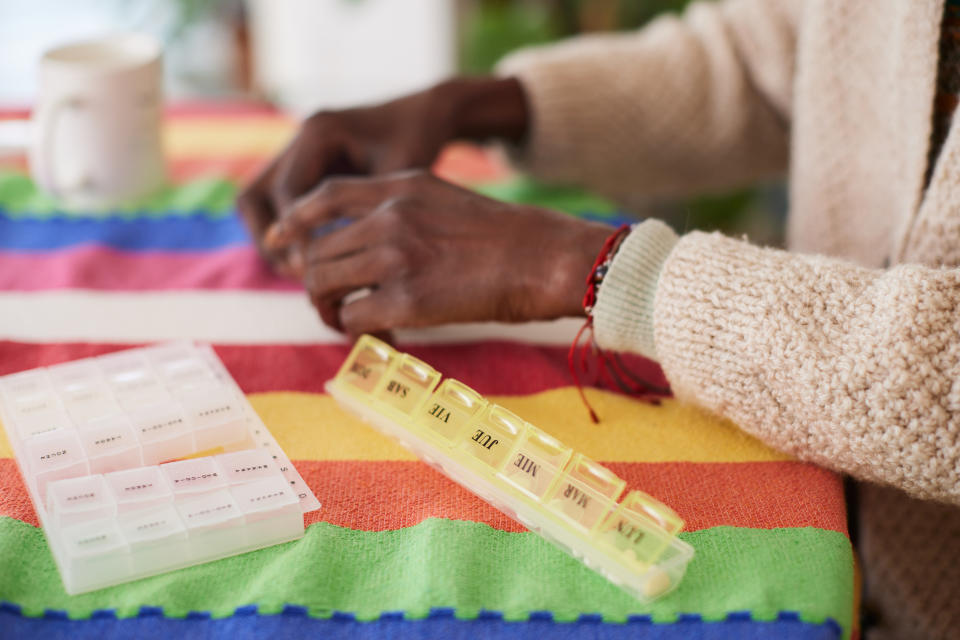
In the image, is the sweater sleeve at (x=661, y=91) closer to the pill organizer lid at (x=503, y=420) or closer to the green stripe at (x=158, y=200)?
the green stripe at (x=158, y=200)

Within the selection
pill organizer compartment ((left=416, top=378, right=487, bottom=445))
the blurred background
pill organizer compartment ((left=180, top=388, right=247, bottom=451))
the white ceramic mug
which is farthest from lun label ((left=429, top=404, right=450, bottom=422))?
the blurred background

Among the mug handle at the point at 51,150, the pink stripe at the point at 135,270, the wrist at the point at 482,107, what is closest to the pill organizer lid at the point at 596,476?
the pink stripe at the point at 135,270

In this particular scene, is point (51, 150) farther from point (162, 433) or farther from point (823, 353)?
point (823, 353)

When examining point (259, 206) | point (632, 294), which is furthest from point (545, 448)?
point (259, 206)

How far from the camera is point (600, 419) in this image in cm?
54

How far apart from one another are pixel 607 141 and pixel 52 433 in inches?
22.5

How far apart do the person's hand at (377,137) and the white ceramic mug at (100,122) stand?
5.1 inches

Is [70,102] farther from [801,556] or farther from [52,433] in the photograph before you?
[801,556]

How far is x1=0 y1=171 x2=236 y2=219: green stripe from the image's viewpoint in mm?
793

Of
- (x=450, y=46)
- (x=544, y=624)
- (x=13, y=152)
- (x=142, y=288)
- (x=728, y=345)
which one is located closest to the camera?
(x=544, y=624)

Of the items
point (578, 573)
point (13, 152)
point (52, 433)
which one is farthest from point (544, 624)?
point (13, 152)

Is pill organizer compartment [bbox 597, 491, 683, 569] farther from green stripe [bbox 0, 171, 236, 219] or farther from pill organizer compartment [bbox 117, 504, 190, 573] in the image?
green stripe [bbox 0, 171, 236, 219]

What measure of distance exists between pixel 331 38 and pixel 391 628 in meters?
1.80

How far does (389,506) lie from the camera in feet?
1.52
